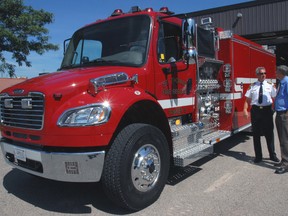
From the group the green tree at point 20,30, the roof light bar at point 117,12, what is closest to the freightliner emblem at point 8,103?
the roof light bar at point 117,12

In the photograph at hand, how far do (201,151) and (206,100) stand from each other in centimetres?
136

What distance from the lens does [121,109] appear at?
157 inches

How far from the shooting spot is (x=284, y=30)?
64.3ft

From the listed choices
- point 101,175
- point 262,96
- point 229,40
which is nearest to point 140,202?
point 101,175

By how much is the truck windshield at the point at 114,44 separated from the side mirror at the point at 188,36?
531 millimetres

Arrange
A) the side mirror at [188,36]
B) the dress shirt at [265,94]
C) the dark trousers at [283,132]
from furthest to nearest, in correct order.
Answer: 1. the dress shirt at [265,94]
2. the dark trousers at [283,132]
3. the side mirror at [188,36]

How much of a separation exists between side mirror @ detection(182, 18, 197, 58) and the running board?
3.98 feet

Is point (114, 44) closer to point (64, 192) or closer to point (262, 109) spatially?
point (64, 192)

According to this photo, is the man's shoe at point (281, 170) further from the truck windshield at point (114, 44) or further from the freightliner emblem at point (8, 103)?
the freightliner emblem at point (8, 103)

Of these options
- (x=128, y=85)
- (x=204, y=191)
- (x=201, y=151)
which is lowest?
(x=204, y=191)

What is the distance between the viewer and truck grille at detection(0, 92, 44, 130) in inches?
157

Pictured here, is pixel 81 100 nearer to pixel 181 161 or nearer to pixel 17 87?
pixel 17 87

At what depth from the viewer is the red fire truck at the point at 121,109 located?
3.84 meters

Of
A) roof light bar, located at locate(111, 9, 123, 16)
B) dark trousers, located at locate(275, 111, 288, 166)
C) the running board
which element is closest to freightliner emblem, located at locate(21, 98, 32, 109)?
the running board
